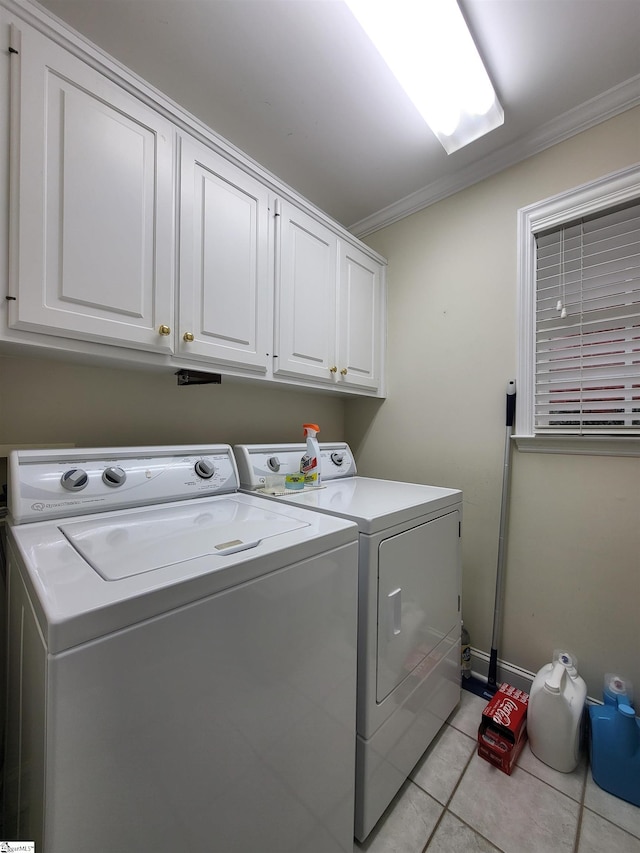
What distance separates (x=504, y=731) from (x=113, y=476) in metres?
1.74

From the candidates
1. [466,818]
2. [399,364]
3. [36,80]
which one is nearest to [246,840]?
[466,818]

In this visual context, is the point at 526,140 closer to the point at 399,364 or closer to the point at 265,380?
the point at 399,364

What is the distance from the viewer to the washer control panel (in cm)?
96

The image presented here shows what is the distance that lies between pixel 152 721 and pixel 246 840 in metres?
0.42

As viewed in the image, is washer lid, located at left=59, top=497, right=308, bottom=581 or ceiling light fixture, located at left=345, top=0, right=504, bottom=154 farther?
ceiling light fixture, located at left=345, top=0, right=504, bottom=154

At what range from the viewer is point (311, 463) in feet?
5.45

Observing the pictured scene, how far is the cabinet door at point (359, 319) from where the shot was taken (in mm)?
1932

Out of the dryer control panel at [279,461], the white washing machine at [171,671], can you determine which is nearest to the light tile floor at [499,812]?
the white washing machine at [171,671]

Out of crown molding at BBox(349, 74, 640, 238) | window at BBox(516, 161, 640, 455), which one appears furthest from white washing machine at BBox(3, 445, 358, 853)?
crown molding at BBox(349, 74, 640, 238)

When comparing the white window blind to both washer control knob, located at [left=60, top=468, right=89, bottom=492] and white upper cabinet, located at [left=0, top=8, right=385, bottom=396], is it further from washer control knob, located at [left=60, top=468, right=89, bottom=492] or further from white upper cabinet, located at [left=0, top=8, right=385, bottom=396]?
washer control knob, located at [left=60, top=468, right=89, bottom=492]

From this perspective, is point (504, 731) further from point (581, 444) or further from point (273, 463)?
point (273, 463)

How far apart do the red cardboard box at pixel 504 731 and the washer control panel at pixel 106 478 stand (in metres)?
1.41

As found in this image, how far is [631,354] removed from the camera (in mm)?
1424

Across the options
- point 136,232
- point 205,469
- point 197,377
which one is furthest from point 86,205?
point 205,469
